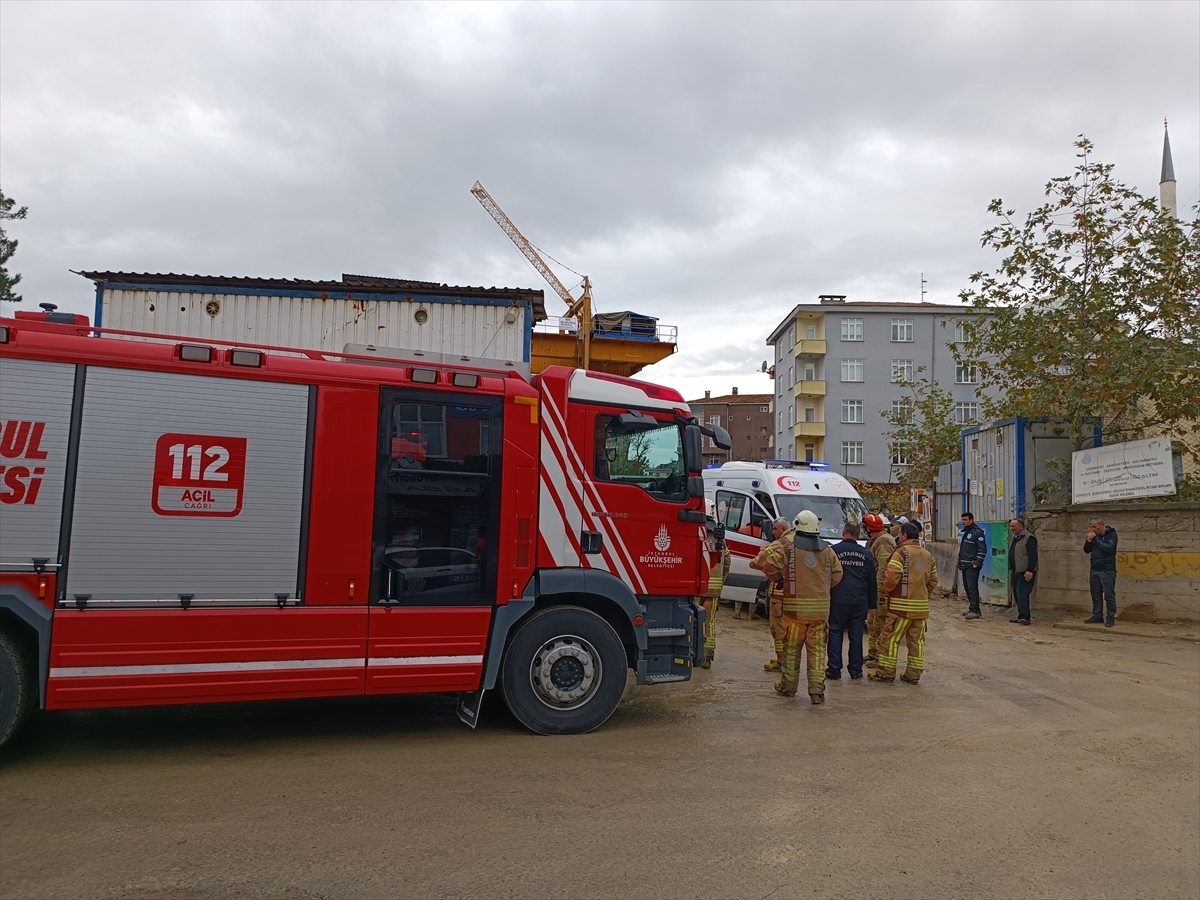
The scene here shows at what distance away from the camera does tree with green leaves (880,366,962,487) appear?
21.6 metres

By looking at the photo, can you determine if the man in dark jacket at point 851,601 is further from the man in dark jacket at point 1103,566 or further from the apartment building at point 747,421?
the apartment building at point 747,421

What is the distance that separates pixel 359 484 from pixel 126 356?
166 cm

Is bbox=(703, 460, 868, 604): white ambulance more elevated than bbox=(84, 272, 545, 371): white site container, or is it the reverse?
bbox=(84, 272, 545, 371): white site container

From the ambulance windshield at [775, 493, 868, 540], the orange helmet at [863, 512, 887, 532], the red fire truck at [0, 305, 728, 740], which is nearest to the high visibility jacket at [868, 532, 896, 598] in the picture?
the orange helmet at [863, 512, 887, 532]

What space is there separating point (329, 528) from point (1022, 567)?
39.9 feet

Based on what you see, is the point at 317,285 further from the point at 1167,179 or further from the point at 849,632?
the point at 1167,179

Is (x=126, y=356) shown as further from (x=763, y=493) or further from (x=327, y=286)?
(x=763, y=493)

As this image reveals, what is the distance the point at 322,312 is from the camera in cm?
1472

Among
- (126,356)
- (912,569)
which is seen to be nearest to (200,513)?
(126,356)

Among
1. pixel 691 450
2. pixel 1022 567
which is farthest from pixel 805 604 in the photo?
pixel 1022 567

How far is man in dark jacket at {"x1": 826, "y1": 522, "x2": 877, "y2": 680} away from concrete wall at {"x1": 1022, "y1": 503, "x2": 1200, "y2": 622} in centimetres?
677

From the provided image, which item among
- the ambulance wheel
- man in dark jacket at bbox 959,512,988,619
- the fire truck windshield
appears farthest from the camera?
man in dark jacket at bbox 959,512,988,619

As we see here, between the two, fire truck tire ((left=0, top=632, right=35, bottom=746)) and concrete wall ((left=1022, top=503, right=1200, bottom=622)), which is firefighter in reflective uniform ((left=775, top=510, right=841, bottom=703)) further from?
concrete wall ((left=1022, top=503, right=1200, bottom=622))

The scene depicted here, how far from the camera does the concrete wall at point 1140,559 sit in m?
13.3
